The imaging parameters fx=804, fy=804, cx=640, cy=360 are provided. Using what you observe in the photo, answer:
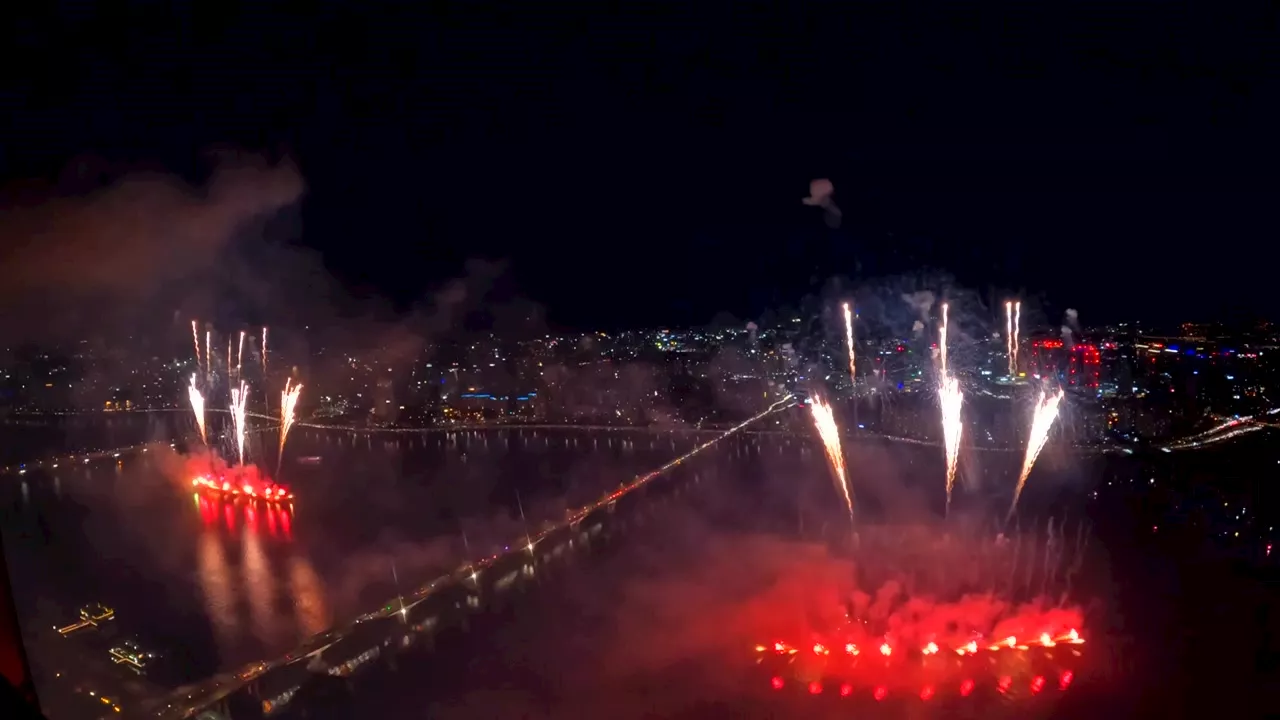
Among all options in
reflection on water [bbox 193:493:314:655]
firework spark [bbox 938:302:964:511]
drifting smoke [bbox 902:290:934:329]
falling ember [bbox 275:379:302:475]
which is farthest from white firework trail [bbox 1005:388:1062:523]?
falling ember [bbox 275:379:302:475]

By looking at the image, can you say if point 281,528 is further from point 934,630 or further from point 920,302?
point 920,302

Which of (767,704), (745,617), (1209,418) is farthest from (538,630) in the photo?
(1209,418)

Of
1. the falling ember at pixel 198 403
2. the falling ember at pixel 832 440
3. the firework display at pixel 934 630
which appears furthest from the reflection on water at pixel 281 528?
the firework display at pixel 934 630

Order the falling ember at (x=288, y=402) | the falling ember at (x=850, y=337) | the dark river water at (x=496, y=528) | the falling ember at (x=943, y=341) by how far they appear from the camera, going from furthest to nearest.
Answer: the falling ember at (x=288, y=402)
the falling ember at (x=850, y=337)
the falling ember at (x=943, y=341)
the dark river water at (x=496, y=528)

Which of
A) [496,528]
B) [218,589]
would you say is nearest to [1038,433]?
[496,528]

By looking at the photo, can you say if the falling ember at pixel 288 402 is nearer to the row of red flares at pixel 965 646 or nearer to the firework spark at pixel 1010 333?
the row of red flares at pixel 965 646

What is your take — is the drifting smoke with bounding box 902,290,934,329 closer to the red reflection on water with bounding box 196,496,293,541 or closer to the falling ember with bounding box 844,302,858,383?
the falling ember with bounding box 844,302,858,383

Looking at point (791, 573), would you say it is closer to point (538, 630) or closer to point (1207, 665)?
point (538, 630)
